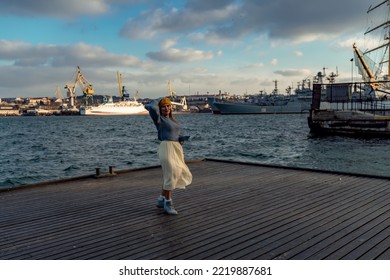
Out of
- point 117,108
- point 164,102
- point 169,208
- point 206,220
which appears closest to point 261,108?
point 117,108

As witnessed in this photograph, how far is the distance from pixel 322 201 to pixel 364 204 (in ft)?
2.26

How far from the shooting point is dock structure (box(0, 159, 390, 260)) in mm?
3945

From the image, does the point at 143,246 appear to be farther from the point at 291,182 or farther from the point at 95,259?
the point at 291,182

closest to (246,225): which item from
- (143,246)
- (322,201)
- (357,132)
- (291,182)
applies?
(143,246)

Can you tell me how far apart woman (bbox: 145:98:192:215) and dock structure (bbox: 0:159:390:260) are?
21.2 inches

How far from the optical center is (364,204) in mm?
5883

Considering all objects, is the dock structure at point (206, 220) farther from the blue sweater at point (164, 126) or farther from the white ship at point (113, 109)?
the white ship at point (113, 109)

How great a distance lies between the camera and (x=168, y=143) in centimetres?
527

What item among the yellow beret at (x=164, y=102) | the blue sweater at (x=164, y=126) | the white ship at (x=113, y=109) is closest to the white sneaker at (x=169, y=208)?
the blue sweater at (x=164, y=126)

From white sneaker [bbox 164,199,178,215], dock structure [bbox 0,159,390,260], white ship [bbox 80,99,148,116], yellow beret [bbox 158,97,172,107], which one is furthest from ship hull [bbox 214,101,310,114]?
white sneaker [bbox 164,199,178,215]

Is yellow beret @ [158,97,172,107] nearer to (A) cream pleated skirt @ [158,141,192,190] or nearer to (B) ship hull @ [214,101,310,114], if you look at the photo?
(A) cream pleated skirt @ [158,141,192,190]

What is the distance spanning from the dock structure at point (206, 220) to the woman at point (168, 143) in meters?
0.54

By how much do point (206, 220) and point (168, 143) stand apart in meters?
1.32

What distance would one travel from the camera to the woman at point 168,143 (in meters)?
5.23
